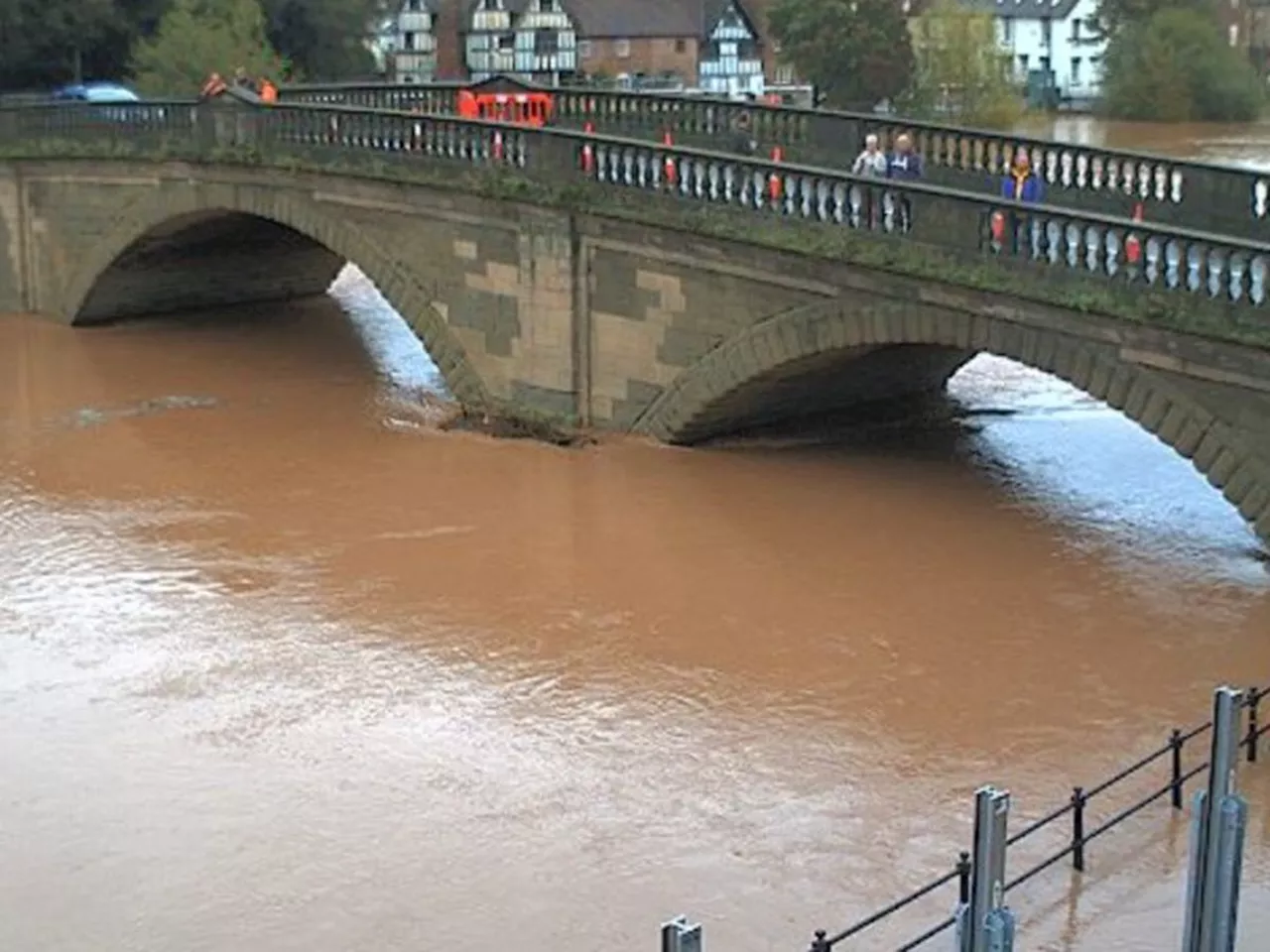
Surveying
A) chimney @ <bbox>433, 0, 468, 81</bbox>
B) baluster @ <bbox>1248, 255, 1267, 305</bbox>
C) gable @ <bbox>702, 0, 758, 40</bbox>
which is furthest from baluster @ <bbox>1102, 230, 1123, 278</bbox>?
gable @ <bbox>702, 0, 758, 40</bbox>

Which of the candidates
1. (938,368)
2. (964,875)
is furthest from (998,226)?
(964,875)

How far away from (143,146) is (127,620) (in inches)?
513

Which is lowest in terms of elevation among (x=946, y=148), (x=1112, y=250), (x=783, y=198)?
(x=1112, y=250)

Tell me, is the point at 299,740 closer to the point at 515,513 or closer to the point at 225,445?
the point at 515,513

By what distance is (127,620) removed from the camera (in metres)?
17.9

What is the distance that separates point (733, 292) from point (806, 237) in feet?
4.14

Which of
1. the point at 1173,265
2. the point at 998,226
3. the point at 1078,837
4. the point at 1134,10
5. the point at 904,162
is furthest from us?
the point at 1134,10

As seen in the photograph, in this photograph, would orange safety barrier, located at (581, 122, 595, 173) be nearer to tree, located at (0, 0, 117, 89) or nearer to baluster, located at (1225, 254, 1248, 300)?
baluster, located at (1225, 254, 1248, 300)

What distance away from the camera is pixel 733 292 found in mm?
21375

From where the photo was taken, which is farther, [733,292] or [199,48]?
[199,48]

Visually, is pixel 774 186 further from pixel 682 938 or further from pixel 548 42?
pixel 548 42

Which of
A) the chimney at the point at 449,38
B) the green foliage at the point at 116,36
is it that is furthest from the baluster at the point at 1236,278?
the chimney at the point at 449,38

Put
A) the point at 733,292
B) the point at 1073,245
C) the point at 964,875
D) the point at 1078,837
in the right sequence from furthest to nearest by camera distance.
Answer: the point at 733,292 → the point at 1073,245 → the point at 1078,837 → the point at 964,875

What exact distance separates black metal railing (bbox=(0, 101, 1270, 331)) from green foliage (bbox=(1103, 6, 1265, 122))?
147 ft
